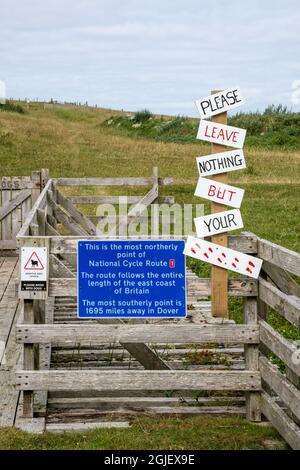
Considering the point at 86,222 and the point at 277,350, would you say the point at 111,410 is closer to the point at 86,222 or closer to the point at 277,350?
the point at 277,350

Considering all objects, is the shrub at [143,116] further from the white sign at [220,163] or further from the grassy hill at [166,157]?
the white sign at [220,163]

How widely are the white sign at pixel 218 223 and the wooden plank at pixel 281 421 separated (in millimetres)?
1397

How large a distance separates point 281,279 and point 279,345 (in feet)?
1.97

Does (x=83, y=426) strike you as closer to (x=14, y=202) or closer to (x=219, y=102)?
(x=219, y=102)

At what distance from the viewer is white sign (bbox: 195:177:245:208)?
252 inches

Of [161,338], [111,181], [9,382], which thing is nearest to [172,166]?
[111,181]

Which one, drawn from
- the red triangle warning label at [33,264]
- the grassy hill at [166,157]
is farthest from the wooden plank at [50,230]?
the grassy hill at [166,157]

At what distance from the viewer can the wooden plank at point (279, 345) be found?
544 centimetres

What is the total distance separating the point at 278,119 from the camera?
4066 cm

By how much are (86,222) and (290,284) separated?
307 inches

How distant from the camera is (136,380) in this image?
632 cm

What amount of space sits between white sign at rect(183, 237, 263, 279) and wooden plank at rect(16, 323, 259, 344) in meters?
0.47

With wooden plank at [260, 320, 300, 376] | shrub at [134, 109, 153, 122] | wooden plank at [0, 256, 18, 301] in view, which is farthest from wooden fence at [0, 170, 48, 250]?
shrub at [134, 109, 153, 122]

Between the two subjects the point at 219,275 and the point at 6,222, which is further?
the point at 6,222
